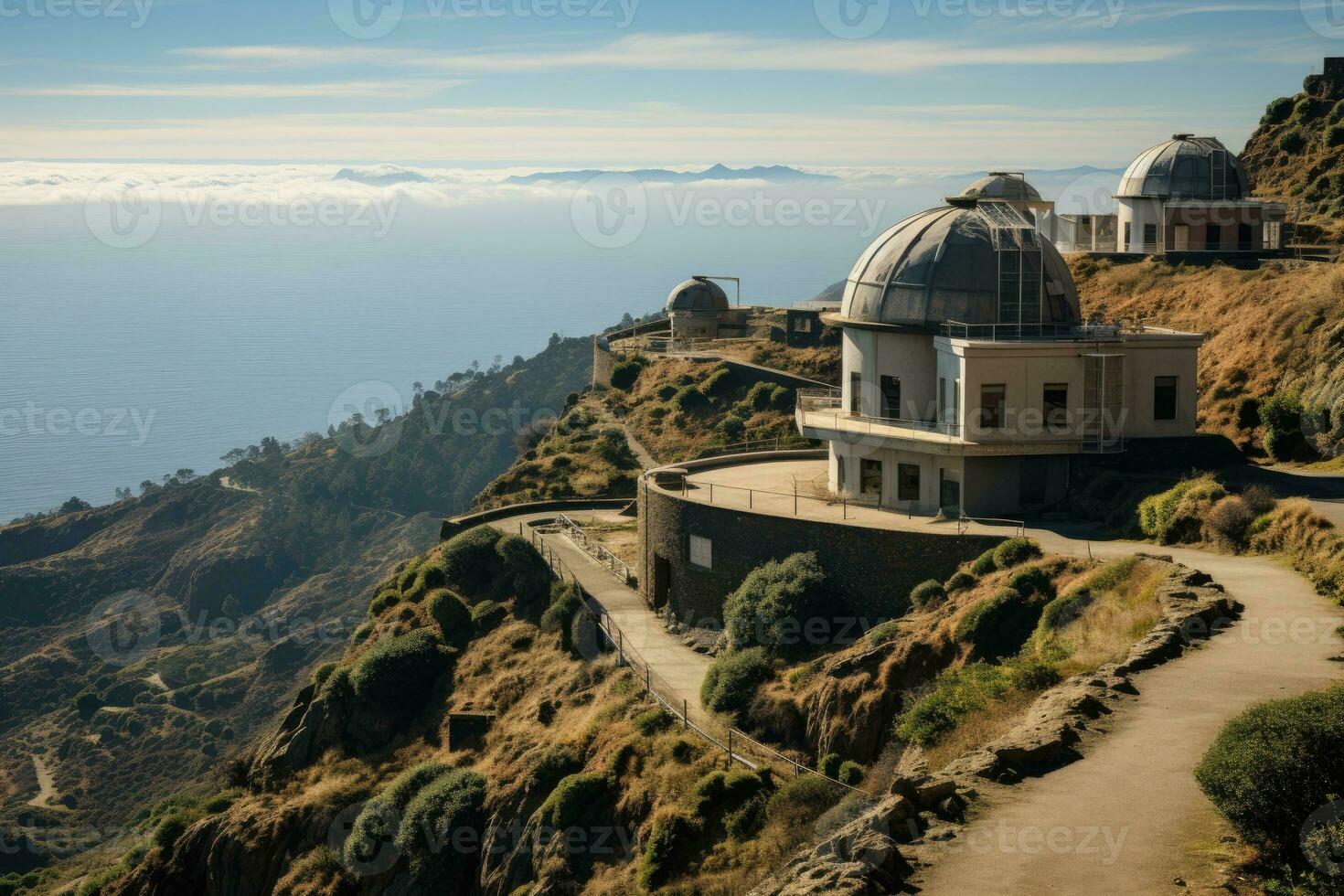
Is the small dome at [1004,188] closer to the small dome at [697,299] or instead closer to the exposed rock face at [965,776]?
the exposed rock face at [965,776]

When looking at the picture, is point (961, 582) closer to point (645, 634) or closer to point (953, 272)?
point (953, 272)

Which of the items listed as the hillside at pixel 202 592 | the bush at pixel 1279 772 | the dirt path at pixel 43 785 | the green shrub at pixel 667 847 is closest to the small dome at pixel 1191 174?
the green shrub at pixel 667 847

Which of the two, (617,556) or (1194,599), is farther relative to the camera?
(617,556)

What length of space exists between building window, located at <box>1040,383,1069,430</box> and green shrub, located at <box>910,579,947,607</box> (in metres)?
5.70

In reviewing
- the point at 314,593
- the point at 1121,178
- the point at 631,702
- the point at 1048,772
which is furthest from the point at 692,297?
the point at 1048,772

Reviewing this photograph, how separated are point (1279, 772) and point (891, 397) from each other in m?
23.2

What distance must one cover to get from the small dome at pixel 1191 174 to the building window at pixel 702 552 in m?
34.2

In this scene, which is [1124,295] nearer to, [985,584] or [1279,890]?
[985,584]

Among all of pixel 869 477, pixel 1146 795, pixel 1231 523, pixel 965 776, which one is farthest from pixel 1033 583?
pixel 1146 795

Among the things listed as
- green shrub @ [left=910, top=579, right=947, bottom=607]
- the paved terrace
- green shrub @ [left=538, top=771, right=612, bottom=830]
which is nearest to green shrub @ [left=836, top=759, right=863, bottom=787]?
green shrub @ [left=910, top=579, right=947, bottom=607]

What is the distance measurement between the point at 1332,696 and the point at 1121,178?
52250mm

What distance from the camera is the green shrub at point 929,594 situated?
3064cm

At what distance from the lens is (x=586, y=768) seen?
1220 inches

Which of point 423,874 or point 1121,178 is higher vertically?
point 1121,178
